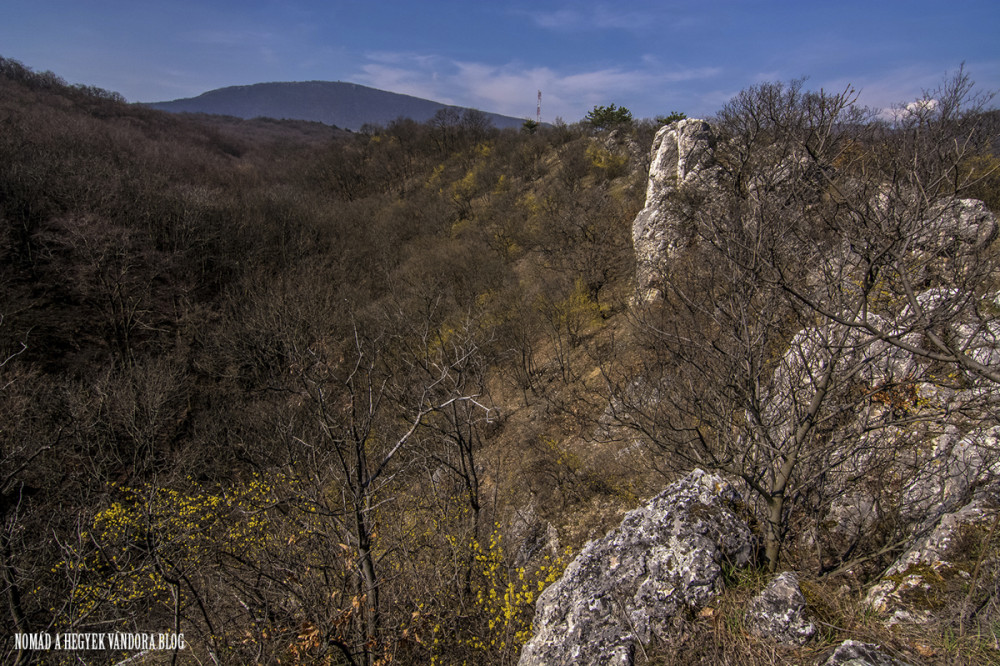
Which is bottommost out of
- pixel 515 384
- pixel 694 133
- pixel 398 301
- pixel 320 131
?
pixel 515 384

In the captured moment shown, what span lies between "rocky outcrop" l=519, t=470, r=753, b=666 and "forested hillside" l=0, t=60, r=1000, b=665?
19 cm

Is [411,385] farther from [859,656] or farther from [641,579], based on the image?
[859,656]

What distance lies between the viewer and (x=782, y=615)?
2.84 m

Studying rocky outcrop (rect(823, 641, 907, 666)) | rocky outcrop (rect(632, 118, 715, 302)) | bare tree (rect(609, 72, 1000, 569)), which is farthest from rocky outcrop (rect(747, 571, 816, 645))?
rocky outcrop (rect(632, 118, 715, 302))

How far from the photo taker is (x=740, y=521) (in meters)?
3.65

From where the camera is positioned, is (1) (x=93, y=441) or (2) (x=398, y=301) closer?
(1) (x=93, y=441)

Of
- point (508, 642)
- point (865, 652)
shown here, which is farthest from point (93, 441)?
point (865, 652)

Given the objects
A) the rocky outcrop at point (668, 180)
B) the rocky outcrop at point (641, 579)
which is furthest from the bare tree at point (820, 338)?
the rocky outcrop at point (668, 180)

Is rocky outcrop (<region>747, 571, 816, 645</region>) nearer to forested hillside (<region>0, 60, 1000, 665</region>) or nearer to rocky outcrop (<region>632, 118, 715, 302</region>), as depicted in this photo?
forested hillside (<region>0, 60, 1000, 665</region>)

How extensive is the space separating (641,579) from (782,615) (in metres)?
0.91

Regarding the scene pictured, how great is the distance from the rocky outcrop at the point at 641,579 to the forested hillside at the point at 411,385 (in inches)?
7.4

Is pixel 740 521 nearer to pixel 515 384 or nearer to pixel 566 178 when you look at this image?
pixel 515 384

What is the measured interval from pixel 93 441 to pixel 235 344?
581 centimetres

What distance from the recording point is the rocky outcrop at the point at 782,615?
279cm
